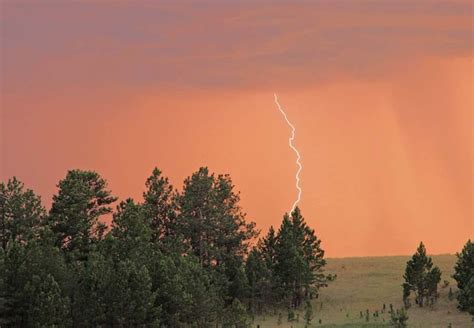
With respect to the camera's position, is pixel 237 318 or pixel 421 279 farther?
pixel 421 279

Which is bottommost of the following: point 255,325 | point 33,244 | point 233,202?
point 255,325

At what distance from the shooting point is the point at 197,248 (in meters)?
99.6

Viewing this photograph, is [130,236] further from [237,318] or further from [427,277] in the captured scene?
[427,277]

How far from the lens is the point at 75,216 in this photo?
89438 mm

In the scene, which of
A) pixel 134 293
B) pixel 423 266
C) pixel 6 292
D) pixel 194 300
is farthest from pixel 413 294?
pixel 6 292

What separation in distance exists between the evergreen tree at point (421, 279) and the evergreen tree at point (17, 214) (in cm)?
3334

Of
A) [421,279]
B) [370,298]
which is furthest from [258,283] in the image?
[421,279]

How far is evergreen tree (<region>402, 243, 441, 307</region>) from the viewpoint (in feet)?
288

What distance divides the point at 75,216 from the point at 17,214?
5.90 metres

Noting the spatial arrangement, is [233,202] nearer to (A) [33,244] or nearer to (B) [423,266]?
(B) [423,266]

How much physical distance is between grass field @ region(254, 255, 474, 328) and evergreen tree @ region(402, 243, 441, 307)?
1195 millimetres

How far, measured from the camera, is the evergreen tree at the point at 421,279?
87.7m

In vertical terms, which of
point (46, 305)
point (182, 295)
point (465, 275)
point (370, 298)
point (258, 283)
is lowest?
point (46, 305)

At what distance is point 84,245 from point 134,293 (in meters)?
19.9
